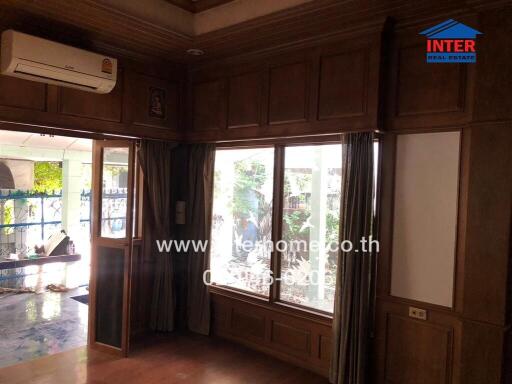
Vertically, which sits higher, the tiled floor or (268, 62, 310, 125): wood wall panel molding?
(268, 62, 310, 125): wood wall panel molding

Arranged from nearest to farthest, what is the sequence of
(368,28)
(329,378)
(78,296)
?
1. (368,28)
2. (329,378)
3. (78,296)

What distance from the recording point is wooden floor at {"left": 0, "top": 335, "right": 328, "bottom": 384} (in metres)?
3.31

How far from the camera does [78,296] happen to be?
582 cm

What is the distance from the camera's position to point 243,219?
4137 mm

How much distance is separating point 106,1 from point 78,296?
4404 mm

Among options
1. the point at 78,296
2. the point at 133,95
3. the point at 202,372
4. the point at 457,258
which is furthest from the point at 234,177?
the point at 78,296

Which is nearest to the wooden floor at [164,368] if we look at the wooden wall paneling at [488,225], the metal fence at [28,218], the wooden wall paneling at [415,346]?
the wooden wall paneling at [415,346]

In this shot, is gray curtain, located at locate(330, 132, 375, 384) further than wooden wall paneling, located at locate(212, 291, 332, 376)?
No

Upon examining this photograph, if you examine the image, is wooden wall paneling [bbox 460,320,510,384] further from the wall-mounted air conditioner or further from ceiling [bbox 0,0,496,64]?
the wall-mounted air conditioner

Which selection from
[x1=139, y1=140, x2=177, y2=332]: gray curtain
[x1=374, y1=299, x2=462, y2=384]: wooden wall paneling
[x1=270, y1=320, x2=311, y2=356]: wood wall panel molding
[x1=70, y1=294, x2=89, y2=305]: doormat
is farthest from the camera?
[x1=70, y1=294, x2=89, y2=305]: doormat

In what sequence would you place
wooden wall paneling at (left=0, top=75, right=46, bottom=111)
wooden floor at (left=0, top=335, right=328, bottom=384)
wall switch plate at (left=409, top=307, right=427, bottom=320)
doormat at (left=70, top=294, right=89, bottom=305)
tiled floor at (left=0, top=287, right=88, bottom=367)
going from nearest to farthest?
wall switch plate at (left=409, top=307, right=427, bottom=320)
wooden wall paneling at (left=0, top=75, right=46, bottom=111)
wooden floor at (left=0, top=335, right=328, bottom=384)
tiled floor at (left=0, top=287, right=88, bottom=367)
doormat at (left=70, top=294, right=89, bottom=305)

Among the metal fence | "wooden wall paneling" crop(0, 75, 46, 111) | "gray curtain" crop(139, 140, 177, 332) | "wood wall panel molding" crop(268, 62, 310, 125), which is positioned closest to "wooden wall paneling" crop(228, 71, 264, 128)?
"wood wall panel molding" crop(268, 62, 310, 125)

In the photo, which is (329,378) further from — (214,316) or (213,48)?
(213,48)

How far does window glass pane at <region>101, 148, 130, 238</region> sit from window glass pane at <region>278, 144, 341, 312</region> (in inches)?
61.9
